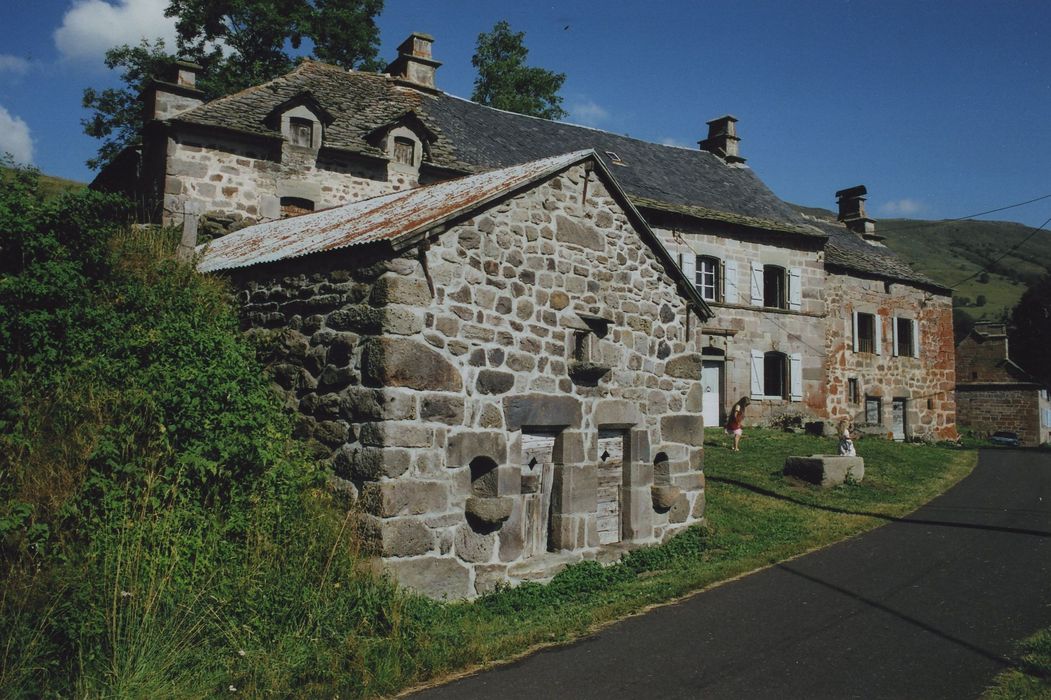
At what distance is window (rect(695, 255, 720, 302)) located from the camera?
73.4ft

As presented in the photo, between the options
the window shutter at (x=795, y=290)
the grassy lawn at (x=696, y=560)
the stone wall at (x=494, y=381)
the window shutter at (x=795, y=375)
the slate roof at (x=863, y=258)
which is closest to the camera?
the grassy lawn at (x=696, y=560)

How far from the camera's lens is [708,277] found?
890 inches

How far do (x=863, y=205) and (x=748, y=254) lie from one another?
10328 millimetres

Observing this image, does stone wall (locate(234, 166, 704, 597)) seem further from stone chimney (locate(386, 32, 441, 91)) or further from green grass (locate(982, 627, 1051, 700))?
stone chimney (locate(386, 32, 441, 91))

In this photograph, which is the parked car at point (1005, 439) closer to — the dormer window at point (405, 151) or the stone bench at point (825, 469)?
the stone bench at point (825, 469)

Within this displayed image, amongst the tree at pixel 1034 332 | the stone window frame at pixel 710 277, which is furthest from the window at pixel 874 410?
the tree at pixel 1034 332

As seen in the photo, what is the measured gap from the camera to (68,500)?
562cm

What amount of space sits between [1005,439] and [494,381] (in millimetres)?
34593

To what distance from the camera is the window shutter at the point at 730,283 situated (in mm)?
22453

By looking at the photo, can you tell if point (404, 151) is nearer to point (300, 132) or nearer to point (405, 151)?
point (405, 151)

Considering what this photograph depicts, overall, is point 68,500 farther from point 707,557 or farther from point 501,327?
point 707,557

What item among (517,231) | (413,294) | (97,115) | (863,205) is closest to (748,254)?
(863,205)

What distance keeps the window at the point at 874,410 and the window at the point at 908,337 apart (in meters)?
2.21

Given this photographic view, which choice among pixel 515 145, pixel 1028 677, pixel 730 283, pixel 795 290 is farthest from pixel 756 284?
pixel 1028 677
